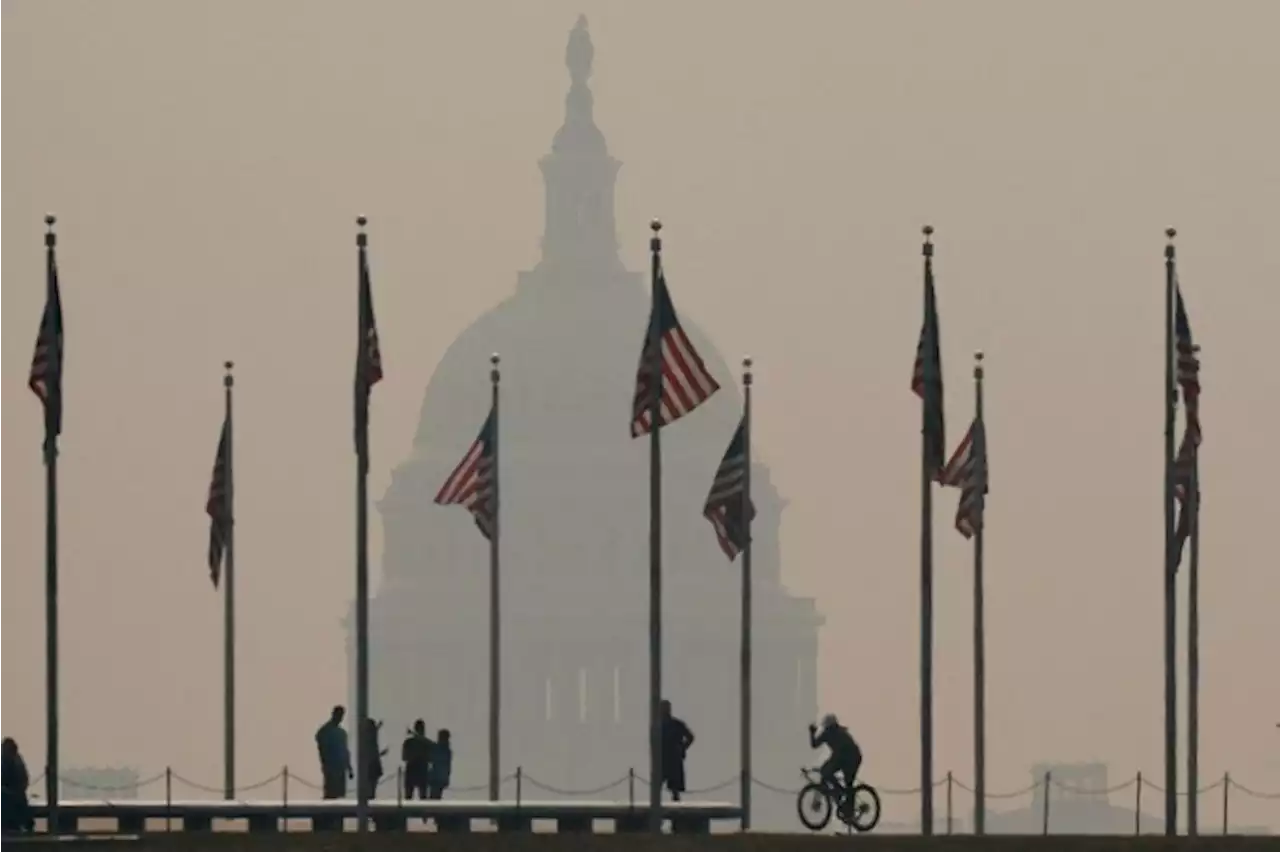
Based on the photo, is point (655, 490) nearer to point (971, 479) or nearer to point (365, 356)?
point (365, 356)

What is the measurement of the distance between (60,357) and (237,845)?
14.5 metres

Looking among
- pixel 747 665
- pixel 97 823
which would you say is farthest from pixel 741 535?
pixel 97 823

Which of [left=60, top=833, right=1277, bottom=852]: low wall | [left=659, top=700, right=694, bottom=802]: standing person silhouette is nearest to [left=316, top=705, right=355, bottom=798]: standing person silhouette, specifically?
[left=659, top=700, right=694, bottom=802]: standing person silhouette

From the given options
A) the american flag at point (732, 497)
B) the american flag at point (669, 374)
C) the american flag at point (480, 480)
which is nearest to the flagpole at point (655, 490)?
the american flag at point (669, 374)

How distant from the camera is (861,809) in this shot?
111312 mm

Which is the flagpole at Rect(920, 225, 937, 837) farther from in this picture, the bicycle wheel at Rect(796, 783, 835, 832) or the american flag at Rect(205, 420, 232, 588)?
the american flag at Rect(205, 420, 232, 588)

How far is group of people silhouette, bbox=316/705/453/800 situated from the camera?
11469 cm

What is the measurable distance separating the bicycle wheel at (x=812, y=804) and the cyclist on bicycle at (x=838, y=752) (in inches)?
13.5

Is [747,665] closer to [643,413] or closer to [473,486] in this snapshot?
[473,486]

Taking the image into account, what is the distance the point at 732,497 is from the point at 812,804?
5.81 meters

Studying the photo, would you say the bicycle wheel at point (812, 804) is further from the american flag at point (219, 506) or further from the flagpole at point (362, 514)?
Answer: the american flag at point (219, 506)

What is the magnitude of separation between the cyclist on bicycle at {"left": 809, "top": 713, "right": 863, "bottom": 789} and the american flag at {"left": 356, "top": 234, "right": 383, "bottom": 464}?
825 cm

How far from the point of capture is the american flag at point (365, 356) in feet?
355

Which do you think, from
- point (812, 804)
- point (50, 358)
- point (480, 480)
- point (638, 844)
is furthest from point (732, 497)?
point (638, 844)
